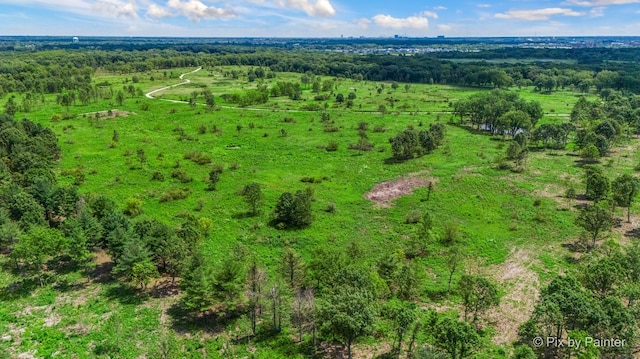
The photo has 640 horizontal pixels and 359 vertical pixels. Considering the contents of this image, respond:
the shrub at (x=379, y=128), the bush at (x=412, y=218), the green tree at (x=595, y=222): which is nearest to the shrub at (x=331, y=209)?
the bush at (x=412, y=218)

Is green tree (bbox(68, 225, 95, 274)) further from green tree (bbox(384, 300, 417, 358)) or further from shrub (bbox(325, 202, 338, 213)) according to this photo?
green tree (bbox(384, 300, 417, 358))

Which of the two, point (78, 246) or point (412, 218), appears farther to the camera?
point (412, 218)

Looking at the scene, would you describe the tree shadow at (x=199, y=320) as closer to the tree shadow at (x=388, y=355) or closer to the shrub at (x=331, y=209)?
the tree shadow at (x=388, y=355)

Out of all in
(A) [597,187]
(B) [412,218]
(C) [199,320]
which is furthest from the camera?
(A) [597,187]

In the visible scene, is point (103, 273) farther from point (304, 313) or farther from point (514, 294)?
point (514, 294)

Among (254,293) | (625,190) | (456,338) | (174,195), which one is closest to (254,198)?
(174,195)

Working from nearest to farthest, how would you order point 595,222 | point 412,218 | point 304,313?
1. point 304,313
2. point 595,222
3. point 412,218
